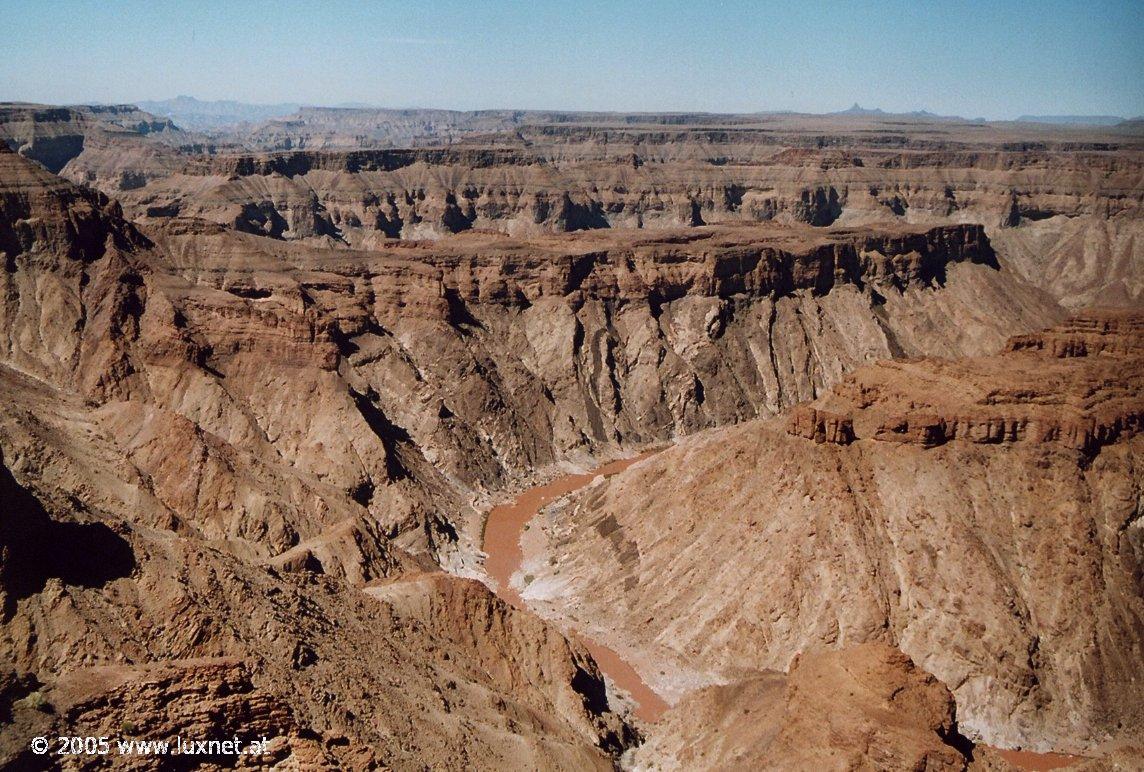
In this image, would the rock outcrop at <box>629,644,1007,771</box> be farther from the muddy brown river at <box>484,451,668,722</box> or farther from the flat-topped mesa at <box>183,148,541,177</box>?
the flat-topped mesa at <box>183,148,541,177</box>

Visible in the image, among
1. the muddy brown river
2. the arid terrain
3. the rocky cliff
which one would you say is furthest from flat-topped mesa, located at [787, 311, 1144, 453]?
the muddy brown river

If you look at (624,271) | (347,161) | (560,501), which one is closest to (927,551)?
(560,501)

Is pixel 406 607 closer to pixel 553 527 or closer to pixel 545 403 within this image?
pixel 553 527

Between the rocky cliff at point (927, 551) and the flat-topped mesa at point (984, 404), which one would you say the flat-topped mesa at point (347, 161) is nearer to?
the rocky cliff at point (927, 551)

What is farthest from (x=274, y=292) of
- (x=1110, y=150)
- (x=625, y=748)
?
(x=1110, y=150)

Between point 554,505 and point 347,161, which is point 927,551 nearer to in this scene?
point 554,505

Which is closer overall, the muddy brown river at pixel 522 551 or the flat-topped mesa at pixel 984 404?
the muddy brown river at pixel 522 551

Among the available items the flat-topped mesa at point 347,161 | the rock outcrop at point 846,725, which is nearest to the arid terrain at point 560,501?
the rock outcrop at point 846,725
